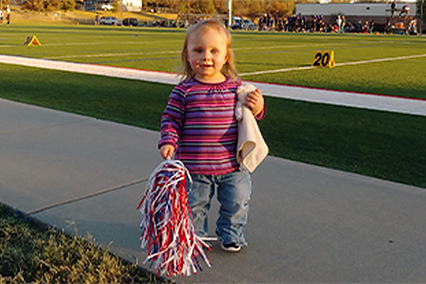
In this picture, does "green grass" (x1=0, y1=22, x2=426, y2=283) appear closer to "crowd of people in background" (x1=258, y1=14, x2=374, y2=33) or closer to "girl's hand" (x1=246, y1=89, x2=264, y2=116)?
"girl's hand" (x1=246, y1=89, x2=264, y2=116)

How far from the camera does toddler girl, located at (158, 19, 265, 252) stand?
2.66 metres

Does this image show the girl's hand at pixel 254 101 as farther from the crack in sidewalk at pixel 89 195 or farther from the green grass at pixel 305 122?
the green grass at pixel 305 122

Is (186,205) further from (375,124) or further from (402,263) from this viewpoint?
(375,124)

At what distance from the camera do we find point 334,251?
2.89m

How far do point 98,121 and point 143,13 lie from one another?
105296 mm

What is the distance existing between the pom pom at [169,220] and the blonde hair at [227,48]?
610 millimetres

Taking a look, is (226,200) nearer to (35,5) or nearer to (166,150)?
(166,150)

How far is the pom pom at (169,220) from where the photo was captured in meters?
2.46

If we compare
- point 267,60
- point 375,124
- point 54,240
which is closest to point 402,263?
point 54,240

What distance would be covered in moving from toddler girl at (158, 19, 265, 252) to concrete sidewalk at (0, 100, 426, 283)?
0.39 m

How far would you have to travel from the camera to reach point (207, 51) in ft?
8.66

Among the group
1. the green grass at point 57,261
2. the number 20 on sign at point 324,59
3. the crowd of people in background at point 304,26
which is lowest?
the green grass at point 57,261

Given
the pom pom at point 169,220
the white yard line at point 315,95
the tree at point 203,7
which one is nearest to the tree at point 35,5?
the tree at point 203,7

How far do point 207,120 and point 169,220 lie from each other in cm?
55
